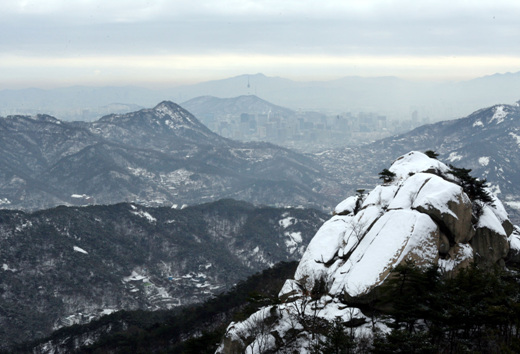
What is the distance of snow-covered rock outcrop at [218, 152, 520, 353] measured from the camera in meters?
45.7

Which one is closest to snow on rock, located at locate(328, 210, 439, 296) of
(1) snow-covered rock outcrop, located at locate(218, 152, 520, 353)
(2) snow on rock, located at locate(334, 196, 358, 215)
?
(1) snow-covered rock outcrop, located at locate(218, 152, 520, 353)

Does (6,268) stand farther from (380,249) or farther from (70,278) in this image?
(380,249)

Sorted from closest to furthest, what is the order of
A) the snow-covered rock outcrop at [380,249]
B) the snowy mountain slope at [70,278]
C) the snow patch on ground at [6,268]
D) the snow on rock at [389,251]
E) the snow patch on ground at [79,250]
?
the snow on rock at [389,251], the snow-covered rock outcrop at [380,249], the snowy mountain slope at [70,278], the snow patch on ground at [6,268], the snow patch on ground at [79,250]

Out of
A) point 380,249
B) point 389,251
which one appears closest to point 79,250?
point 380,249

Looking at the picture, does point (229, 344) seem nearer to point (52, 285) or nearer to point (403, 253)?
point (403, 253)

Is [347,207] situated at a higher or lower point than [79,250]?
higher

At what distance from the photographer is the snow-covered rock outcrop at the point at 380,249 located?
1797 inches

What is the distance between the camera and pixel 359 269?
47000 mm

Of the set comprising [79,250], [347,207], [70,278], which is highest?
[347,207]

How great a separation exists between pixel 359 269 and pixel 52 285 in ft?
453

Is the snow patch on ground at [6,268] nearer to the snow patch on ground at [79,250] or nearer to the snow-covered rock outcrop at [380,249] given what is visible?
the snow patch on ground at [79,250]

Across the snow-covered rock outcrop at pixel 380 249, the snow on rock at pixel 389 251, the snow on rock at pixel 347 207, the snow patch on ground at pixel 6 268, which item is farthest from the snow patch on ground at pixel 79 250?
the snow on rock at pixel 389 251

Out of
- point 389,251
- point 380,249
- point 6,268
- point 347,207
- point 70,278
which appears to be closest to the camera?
point 389,251

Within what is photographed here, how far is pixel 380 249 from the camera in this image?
46.9 metres
